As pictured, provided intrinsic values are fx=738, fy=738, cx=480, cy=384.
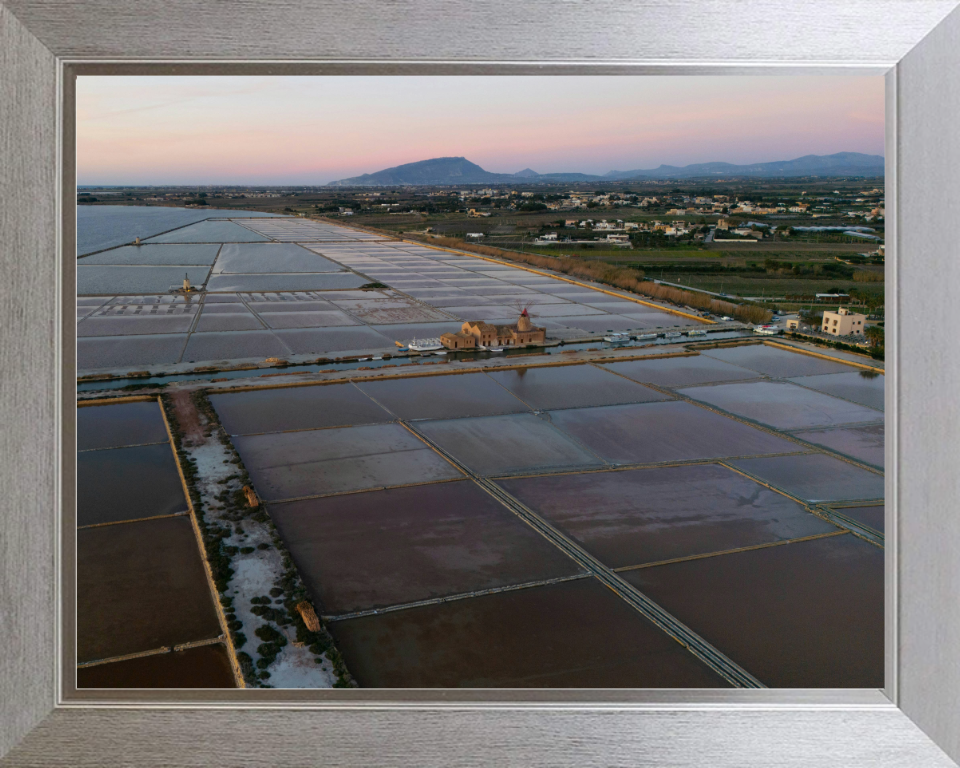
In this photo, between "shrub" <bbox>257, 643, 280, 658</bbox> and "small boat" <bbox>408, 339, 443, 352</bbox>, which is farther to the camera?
"small boat" <bbox>408, 339, 443, 352</bbox>

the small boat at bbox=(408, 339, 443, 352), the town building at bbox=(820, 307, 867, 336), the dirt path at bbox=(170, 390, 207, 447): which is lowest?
the dirt path at bbox=(170, 390, 207, 447)

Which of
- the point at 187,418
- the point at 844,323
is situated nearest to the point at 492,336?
the point at 187,418

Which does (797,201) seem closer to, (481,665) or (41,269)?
(481,665)

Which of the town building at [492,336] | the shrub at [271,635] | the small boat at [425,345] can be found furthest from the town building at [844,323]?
the shrub at [271,635]

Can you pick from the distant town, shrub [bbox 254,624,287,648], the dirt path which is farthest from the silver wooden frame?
the distant town

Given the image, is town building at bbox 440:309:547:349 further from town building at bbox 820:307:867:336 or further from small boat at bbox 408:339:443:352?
town building at bbox 820:307:867:336

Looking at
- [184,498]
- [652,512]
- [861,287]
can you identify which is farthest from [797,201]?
[184,498]
